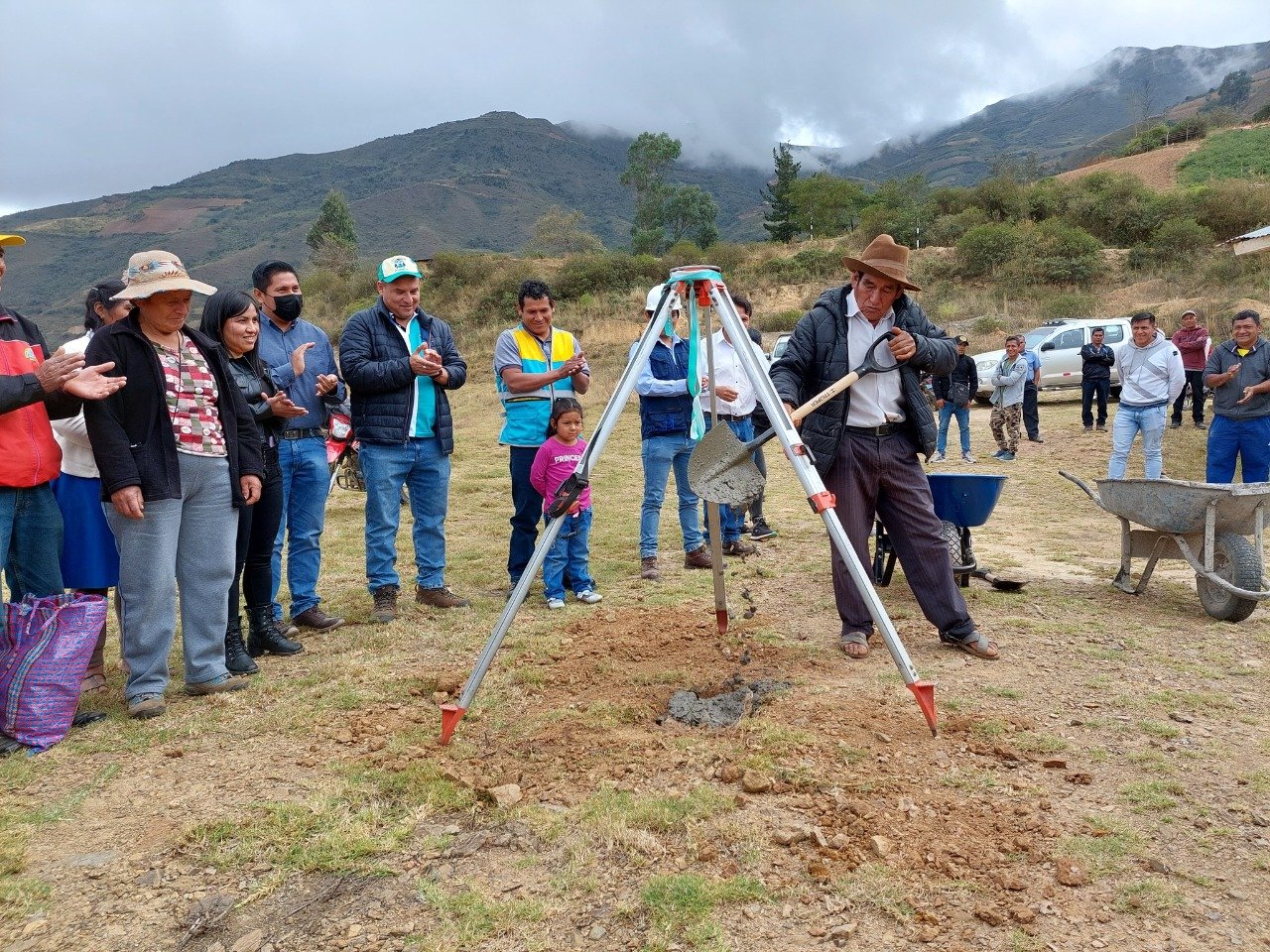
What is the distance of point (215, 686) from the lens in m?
3.91

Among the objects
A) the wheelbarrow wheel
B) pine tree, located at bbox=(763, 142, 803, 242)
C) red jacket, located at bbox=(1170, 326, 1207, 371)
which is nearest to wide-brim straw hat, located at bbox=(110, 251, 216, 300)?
the wheelbarrow wheel

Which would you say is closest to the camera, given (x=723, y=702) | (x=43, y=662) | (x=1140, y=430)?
Result: (x=43, y=662)

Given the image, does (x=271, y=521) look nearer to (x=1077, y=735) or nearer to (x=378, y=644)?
(x=378, y=644)

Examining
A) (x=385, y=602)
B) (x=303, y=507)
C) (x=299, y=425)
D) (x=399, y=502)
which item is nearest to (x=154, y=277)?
(x=299, y=425)

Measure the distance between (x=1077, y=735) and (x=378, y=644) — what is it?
3372 millimetres

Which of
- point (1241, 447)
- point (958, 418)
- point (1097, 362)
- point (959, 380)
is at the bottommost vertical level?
point (1241, 447)

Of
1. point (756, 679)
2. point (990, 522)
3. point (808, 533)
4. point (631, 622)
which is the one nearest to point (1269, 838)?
point (756, 679)

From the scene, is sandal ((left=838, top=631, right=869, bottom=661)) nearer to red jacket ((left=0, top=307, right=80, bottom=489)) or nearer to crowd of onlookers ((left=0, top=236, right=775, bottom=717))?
crowd of onlookers ((left=0, top=236, right=775, bottom=717))

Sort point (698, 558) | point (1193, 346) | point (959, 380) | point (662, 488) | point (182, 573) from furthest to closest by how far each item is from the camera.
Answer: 1. point (1193, 346)
2. point (959, 380)
3. point (698, 558)
4. point (662, 488)
5. point (182, 573)

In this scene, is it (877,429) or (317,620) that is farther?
(317,620)

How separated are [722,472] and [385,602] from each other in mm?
2530

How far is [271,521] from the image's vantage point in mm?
4543

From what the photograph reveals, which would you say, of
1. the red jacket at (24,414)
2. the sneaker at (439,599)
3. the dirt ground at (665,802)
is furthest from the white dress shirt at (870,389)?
the red jacket at (24,414)

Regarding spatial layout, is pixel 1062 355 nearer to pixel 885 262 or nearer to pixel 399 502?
pixel 885 262
